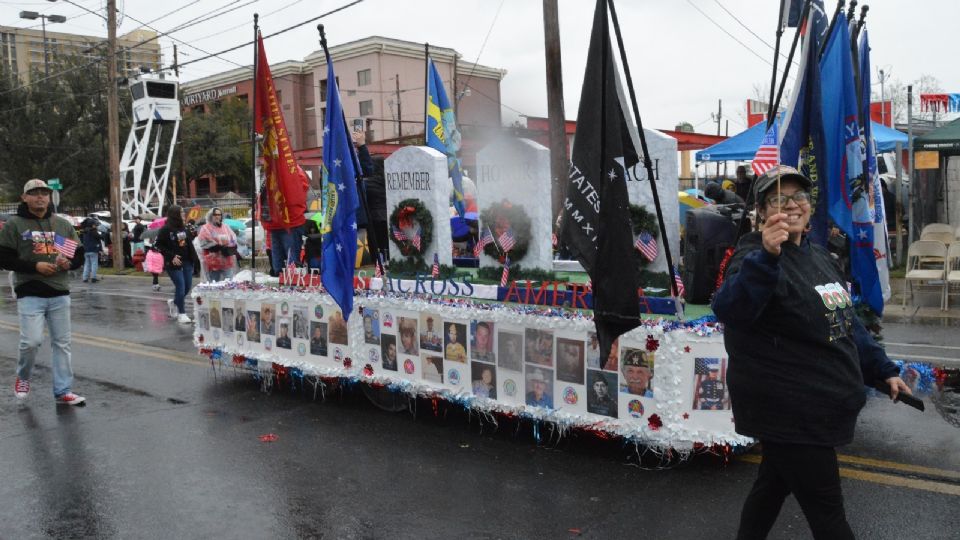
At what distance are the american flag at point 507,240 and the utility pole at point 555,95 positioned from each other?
6328 mm

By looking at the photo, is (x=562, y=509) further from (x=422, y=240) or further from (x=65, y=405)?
(x=65, y=405)

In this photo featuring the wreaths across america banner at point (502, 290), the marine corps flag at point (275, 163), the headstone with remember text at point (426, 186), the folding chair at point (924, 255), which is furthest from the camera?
the folding chair at point (924, 255)

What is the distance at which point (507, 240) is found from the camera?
670cm

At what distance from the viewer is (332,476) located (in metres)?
5.24

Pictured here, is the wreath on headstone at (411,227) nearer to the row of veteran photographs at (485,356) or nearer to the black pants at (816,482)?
Answer: the row of veteran photographs at (485,356)

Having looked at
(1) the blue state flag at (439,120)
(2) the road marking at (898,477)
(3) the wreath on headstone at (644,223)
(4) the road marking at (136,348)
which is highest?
(1) the blue state flag at (439,120)

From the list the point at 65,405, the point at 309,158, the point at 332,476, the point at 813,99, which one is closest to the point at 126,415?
the point at 65,405

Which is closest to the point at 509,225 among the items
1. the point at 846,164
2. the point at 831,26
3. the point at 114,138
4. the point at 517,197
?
the point at 517,197

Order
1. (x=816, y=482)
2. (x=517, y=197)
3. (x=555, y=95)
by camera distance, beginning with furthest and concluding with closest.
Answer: (x=555, y=95)
(x=517, y=197)
(x=816, y=482)

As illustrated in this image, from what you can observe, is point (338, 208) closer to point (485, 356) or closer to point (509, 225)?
point (509, 225)

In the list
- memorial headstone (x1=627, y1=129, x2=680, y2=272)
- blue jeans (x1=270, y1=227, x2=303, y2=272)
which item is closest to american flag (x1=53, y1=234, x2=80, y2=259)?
blue jeans (x1=270, y1=227, x2=303, y2=272)

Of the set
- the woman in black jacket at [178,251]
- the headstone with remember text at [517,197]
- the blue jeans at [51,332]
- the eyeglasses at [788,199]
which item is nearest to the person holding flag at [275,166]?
the blue jeans at [51,332]

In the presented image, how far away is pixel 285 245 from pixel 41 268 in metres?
3.06

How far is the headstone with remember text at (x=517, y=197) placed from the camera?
6430 millimetres
